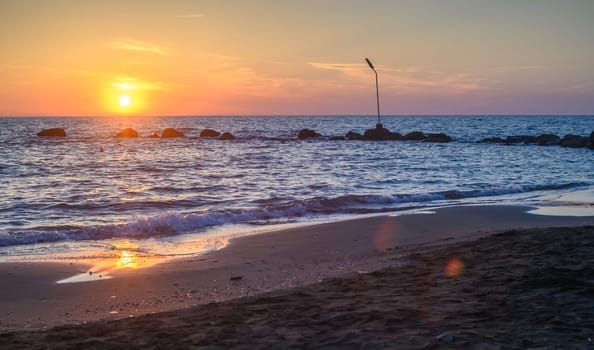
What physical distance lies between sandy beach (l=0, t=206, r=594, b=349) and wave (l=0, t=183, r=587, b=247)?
9.49ft

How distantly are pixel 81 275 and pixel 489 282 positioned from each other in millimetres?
6159

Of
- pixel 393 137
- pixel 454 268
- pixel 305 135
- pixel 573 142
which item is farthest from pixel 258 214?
pixel 305 135

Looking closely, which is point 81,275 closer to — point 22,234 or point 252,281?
point 252,281

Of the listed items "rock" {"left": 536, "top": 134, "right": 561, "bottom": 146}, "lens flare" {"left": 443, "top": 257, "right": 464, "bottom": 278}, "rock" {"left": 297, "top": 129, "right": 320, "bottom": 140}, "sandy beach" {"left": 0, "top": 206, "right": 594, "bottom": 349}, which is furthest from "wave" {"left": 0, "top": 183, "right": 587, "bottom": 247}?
"rock" {"left": 297, "top": 129, "right": 320, "bottom": 140}

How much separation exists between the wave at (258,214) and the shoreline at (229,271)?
2305 mm

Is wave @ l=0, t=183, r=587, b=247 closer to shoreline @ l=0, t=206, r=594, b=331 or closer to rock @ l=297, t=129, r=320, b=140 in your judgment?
shoreline @ l=0, t=206, r=594, b=331

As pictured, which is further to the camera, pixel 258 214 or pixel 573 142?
pixel 573 142

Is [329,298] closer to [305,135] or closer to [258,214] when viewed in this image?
[258,214]

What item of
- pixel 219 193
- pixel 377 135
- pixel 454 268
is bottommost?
pixel 219 193

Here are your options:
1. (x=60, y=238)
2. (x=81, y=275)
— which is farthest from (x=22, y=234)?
(x=81, y=275)

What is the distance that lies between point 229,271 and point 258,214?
668cm

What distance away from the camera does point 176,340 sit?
5.10 m

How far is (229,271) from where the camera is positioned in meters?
8.79

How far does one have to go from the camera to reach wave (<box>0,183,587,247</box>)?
12.5m
